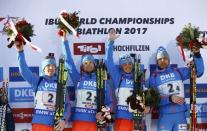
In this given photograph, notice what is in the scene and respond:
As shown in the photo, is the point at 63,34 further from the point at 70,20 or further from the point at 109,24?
the point at 109,24

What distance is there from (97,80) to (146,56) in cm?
89

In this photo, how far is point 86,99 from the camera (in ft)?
22.2

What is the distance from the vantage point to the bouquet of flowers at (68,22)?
6.72 m

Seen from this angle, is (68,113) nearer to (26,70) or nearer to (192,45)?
(26,70)

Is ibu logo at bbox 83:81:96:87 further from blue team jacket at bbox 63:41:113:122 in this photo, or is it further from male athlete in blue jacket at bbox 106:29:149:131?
male athlete in blue jacket at bbox 106:29:149:131

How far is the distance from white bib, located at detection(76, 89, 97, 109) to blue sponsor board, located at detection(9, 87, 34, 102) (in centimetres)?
77

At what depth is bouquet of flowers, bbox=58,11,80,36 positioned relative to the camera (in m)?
6.72

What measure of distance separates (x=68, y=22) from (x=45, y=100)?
1.10 m

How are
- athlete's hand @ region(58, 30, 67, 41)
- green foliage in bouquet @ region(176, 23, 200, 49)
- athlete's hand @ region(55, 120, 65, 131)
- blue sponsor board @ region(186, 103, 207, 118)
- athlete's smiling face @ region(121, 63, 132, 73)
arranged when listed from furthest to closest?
blue sponsor board @ region(186, 103, 207, 118)
athlete's smiling face @ region(121, 63, 132, 73)
athlete's hand @ region(58, 30, 67, 41)
green foliage in bouquet @ region(176, 23, 200, 49)
athlete's hand @ region(55, 120, 65, 131)

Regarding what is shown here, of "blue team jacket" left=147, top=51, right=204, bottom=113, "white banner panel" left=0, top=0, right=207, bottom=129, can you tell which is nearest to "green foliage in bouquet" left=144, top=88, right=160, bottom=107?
"blue team jacket" left=147, top=51, right=204, bottom=113

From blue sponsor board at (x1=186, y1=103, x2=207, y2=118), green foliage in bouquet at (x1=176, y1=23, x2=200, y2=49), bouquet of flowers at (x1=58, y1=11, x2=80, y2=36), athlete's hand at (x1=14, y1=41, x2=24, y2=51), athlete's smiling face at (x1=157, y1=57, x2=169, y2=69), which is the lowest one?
blue sponsor board at (x1=186, y1=103, x2=207, y2=118)

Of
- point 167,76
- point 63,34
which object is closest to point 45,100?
point 63,34

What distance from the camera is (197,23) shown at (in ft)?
23.9

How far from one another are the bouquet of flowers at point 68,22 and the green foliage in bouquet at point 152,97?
132 centimetres
